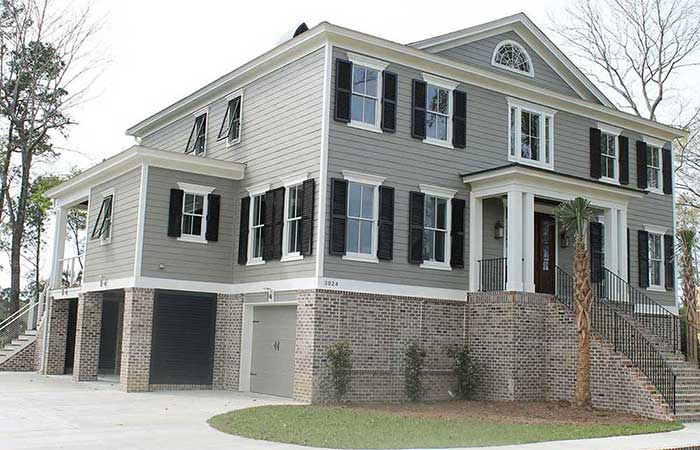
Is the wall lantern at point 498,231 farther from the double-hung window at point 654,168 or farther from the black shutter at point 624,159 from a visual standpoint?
the double-hung window at point 654,168

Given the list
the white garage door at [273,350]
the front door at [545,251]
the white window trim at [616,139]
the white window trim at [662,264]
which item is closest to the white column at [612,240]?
the front door at [545,251]

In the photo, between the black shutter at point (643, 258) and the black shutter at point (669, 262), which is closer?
the black shutter at point (643, 258)

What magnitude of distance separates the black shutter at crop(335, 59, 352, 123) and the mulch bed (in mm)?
6438

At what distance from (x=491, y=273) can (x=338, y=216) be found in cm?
455

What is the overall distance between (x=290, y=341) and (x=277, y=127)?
5.25 meters

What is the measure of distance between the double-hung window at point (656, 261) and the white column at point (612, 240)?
140 inches

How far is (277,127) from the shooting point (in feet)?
64.7

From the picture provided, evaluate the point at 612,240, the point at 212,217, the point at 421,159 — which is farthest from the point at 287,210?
the point at 612,240

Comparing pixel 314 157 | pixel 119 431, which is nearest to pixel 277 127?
pixel 314 157

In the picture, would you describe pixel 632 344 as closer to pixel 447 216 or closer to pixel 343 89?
pixel 447 216

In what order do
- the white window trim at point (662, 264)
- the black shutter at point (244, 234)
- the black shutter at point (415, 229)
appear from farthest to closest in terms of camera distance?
the white window trim at point (662, 264)
the black shutter at point (244, 234)
the black shutter at point (415, 229)

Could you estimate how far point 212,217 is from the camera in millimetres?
20391

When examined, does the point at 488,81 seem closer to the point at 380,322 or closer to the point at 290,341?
the point at 380,322

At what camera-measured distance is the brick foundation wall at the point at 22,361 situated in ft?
82.7
